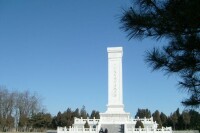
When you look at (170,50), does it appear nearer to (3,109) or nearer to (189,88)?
(189,88)

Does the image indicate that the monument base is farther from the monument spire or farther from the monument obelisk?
the monument spire

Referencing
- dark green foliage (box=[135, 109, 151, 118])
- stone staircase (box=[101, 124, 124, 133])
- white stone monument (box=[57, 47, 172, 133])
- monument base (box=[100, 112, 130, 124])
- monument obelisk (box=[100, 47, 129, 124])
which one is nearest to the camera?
stone staircase (box=[101, 124, 124, 133])

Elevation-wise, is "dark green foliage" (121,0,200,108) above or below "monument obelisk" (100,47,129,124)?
below

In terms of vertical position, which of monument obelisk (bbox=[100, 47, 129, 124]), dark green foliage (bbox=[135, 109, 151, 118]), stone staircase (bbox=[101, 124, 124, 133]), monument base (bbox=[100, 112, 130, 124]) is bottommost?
stone staircase (bbox=[101, 124, 124, 133])

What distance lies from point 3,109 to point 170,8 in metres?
43.2

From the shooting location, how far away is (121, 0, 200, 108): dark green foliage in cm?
504

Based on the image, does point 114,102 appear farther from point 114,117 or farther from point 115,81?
point 114,117

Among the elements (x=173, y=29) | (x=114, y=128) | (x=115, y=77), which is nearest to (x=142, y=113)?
(x=115, y=77)

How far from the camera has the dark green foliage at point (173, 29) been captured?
5.04m

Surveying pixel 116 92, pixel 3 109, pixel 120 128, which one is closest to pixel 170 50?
pixel 120 128

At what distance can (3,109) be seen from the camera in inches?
1778

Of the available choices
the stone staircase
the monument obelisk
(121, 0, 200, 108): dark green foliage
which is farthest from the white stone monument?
(121, 0, 200, 108): dark green foliage

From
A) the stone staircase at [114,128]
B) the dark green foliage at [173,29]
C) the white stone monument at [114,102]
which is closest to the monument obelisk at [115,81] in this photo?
the white stone monument at [114,102]

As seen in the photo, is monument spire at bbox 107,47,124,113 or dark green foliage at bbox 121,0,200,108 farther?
monument spire at bbox 107,47,124,113
